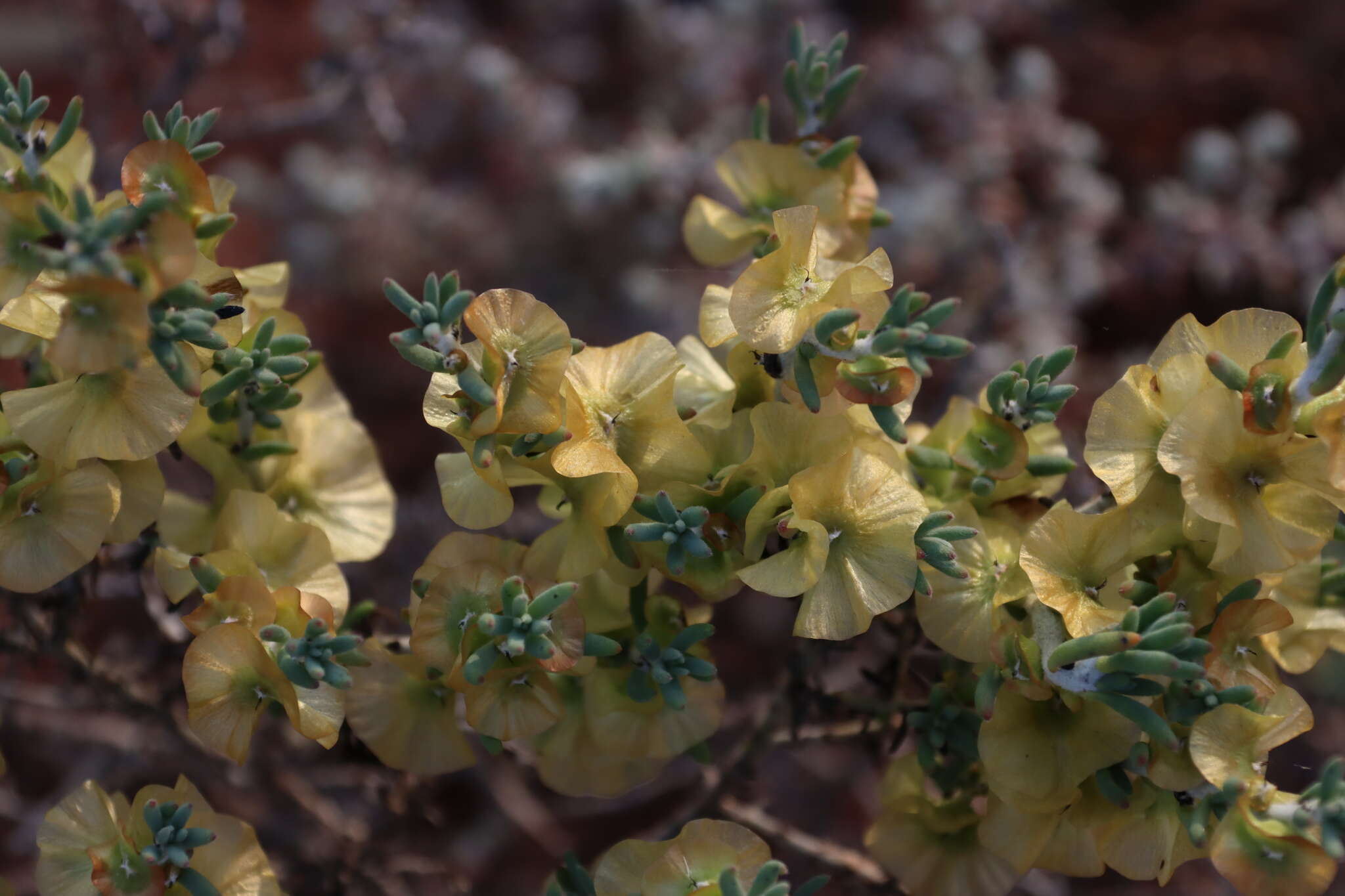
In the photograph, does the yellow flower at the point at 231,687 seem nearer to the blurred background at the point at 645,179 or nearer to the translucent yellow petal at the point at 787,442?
the translucent yellow petal at the point at 787,442

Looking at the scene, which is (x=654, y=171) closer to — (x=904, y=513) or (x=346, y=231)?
(x=346, y=231)

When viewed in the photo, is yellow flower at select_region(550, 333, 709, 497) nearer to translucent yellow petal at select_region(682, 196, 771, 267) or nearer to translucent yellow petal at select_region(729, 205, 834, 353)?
translucent yellow petal at select_region(729, 205, 834, 353)

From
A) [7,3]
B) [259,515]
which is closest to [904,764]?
[259,515]

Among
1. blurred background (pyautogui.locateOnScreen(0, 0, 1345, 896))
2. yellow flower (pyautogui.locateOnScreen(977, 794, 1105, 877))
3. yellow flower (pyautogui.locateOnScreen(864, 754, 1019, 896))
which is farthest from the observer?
blurred background (pyautogui.locateOnScreen(0, 0, 1345, 896))

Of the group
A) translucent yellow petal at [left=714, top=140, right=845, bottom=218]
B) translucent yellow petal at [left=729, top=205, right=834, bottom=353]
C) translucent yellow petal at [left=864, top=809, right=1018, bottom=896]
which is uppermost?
translucent yellow petal at [left=729, top=205, right=834, bottom=353]

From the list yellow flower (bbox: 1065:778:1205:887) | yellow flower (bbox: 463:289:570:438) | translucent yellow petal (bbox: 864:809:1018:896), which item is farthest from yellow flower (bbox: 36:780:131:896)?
yellow flower (bbox: 1065:778:1205:887)
